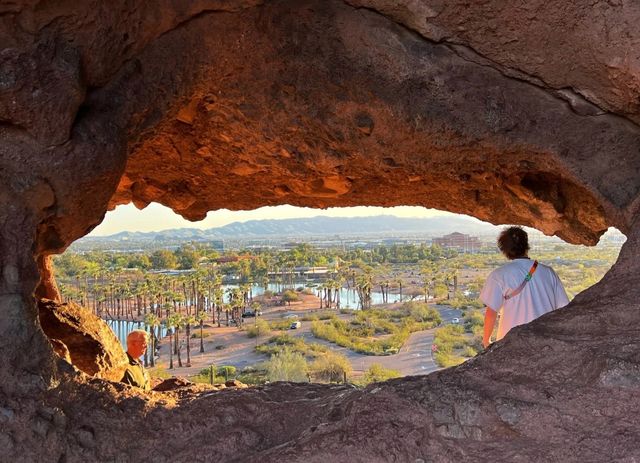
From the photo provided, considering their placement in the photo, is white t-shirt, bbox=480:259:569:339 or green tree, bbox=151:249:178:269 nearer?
white t-shirt, bbox=480:259:569:339

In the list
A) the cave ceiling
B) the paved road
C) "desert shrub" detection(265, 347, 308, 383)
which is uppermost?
the cave ceiling

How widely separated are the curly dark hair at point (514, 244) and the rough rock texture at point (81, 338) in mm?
3553

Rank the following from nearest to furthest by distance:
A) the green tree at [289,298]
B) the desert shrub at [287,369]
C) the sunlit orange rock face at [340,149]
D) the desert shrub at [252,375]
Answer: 1. the sunlit orange rock face at [340,149]
2. the desert shrub at [287,369]
3. the desert shrub at [252,375]
4. the green tree at [289,298]

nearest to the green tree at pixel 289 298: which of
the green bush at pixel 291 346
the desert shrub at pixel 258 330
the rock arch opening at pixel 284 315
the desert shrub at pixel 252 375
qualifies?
the rock arch opening at pixel 284 315

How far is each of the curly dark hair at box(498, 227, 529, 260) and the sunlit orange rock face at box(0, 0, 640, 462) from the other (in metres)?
0.56

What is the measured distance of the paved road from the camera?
99.3ft

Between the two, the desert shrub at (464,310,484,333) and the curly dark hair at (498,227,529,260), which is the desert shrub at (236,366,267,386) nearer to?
the desert shrub at (464,310,484,333)

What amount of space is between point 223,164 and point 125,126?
2.01 meters

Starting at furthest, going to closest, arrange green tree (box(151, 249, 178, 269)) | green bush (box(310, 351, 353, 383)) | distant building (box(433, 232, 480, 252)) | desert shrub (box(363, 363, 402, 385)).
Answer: distant building (box(433, 232, 480, 252)) < green tree (box(151, 249, 178, 269)) < green bush (box(310, 351, 353, 383)) < desert shrub (box(363, 363, 402, 385))

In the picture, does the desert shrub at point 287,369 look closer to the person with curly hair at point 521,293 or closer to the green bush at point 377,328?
the green bush at point 377,328

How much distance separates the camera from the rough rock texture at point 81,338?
471 centimetres

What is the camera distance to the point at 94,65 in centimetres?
307

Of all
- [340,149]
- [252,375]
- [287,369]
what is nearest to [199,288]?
[252,375]

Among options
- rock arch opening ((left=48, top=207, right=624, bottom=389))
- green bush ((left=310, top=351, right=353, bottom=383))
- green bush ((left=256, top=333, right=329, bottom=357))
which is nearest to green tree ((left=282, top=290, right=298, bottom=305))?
rock arch opening ((left=48, top=207, right=624, bottom=389))
